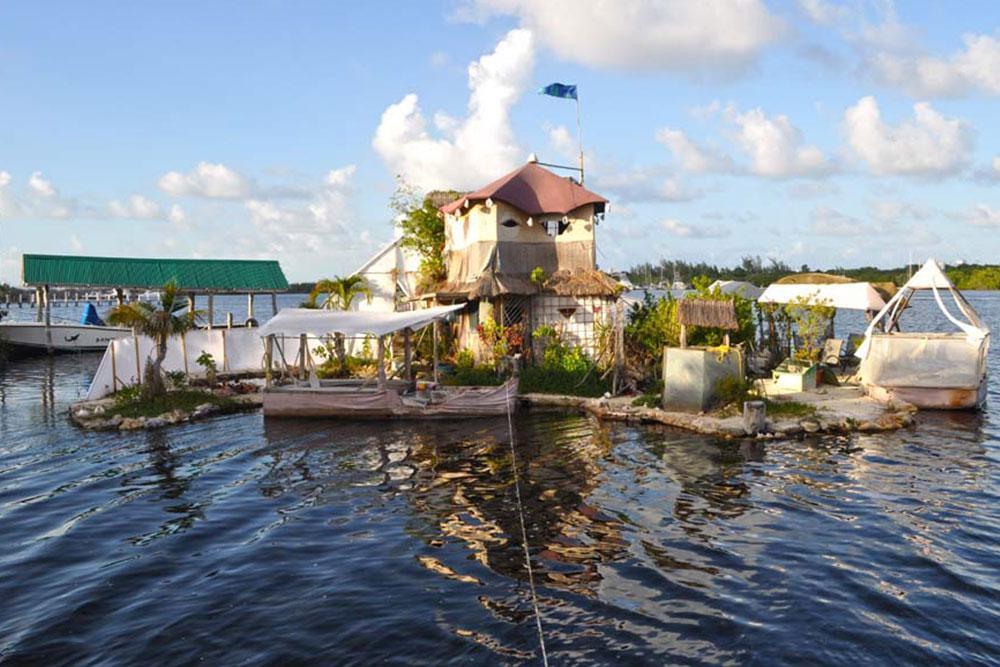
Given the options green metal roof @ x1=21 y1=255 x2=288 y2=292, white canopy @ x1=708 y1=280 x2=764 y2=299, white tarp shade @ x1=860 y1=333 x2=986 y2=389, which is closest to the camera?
white tarp shade @ x1=860 y1=333 x2=986 y2=389

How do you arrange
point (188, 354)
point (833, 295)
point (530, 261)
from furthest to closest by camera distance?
point (188, 354) < point (530, 261) < point (833, 295)

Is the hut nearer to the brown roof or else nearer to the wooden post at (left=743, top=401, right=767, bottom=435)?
the brown roof

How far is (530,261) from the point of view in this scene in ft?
105

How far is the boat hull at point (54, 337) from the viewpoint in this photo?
5050 centimetres

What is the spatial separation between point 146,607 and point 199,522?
4.08m

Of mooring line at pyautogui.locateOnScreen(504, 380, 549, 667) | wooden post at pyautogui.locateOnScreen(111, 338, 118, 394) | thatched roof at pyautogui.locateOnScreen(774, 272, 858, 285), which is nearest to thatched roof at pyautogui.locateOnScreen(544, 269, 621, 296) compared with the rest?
thatched roof at pyautogui.locateOnScreen(774, 272, 858, 285)

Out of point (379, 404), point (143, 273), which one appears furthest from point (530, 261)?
point (143, 273)

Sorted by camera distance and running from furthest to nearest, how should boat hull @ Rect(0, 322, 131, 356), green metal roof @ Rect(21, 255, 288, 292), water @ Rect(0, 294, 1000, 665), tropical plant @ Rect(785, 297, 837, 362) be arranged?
boat hull @ Rect(0, 322, 131, 356) → green metal roof @ Rect(21, 255, 288, 292) → tropical plant @ Rect(785, 297, 837, 362) → water @ Rect(0, 294, 1000, 665)

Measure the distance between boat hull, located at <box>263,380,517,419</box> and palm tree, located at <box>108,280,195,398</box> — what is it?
4076mm

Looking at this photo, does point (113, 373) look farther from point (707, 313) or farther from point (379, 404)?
point (707, 313)

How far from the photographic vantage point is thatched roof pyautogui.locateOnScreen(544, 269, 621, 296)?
29641 mm

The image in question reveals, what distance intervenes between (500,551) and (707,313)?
14.5 m

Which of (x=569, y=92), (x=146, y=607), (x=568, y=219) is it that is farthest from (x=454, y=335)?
(x=146, y=607)

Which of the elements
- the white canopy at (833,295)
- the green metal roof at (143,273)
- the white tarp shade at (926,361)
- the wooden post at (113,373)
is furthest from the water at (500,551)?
the green metal roof at (143,273)
